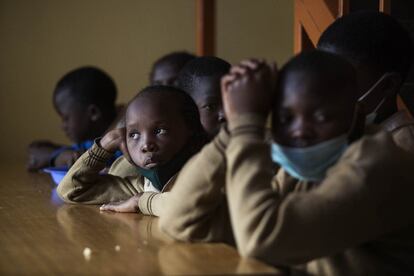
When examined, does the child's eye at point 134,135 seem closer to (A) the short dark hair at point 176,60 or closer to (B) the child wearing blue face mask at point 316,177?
(B) the child wearing blue face mask at point 316,177

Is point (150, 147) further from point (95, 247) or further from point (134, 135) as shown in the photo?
point (95, 247)

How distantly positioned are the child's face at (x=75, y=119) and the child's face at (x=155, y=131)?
136cm

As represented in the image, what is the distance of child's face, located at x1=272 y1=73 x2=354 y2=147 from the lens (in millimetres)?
1289

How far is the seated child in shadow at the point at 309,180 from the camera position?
123cm

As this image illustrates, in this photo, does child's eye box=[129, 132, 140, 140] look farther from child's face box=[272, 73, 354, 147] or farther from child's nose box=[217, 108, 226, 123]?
child's face box=[272, 73, 354, 147]

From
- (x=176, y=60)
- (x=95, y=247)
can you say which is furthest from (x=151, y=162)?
(x=176, y=60)

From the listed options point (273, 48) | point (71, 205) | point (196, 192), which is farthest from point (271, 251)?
point (273, 48)

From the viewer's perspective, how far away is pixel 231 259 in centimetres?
128

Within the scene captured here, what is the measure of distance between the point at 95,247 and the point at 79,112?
1.89 m

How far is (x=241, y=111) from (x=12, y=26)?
282 centimetres

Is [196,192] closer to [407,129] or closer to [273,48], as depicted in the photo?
[407,129]

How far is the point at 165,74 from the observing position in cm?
336

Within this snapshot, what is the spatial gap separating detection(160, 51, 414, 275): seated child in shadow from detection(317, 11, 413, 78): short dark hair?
45cm

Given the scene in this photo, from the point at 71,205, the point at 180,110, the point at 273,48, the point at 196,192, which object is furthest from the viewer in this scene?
the point at 273,48
